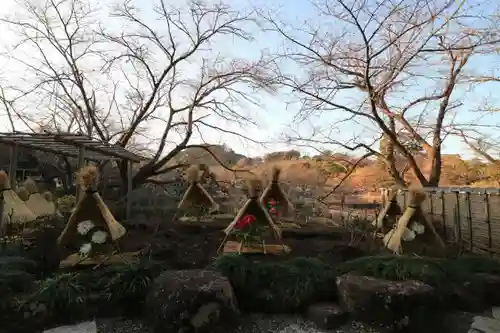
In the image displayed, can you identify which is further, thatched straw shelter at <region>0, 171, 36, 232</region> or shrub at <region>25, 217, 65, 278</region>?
thatched straw shelter at <region>0, 171, 36, 232</region>

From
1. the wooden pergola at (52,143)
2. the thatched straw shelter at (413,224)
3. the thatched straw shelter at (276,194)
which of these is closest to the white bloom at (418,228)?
the thatched straw shelter at (413,224)

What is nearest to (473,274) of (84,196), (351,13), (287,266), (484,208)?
(484,208)

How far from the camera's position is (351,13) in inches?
324

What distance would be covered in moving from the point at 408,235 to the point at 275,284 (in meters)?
2.32

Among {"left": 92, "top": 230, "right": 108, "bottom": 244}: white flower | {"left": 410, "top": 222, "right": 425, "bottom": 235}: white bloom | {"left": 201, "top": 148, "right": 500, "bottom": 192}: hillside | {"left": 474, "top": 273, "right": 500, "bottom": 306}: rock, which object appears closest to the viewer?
{"left": 474, "top": 273, "right": 500, "bottom": 306}: rock

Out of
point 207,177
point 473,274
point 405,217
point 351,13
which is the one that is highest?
point 351,13

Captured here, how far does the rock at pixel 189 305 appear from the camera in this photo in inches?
130

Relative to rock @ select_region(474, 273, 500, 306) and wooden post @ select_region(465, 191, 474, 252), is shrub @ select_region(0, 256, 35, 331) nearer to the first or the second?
rock @ select_region(474, 273, 500, 306)

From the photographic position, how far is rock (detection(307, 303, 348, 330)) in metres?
3.63

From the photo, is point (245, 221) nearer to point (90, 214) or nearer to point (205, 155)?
point (90, 214)

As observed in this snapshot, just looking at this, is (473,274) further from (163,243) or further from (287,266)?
(163,243)

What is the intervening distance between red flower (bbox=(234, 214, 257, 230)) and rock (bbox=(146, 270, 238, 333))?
1.74m

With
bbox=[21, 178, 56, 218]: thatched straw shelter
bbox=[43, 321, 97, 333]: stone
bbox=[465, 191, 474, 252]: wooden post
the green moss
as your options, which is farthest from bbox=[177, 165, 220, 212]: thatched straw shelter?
bbox=[465, 191, 474, 252]: wooden post

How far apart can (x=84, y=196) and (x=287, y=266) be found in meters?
2.80
